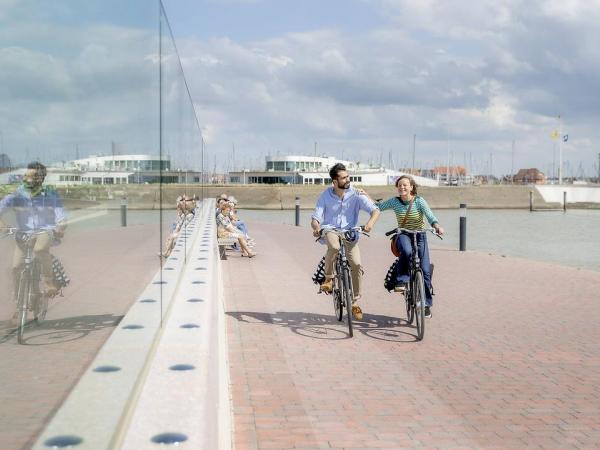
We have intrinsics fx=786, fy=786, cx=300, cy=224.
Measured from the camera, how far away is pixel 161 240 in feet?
17.6

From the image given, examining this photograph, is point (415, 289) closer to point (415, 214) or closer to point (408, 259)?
point (408, 259)

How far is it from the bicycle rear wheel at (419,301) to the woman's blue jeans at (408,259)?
0.67ft

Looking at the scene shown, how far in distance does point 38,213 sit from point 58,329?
0.40m

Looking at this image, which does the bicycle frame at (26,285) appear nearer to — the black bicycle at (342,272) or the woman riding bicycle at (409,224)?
Answer: the black bicycle at (342,272)

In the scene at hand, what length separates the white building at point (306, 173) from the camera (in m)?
136

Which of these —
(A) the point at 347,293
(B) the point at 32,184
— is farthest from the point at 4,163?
(A) the point at 347,293

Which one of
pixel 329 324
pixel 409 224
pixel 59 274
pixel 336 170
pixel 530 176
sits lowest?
pixel 329 324

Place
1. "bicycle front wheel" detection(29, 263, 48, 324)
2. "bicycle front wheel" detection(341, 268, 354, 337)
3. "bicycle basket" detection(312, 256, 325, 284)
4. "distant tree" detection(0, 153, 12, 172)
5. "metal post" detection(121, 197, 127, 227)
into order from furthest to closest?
1. "bicycle basket" detection(312, 256, 325, 284)
2. "bicycle front wheel" detection(341, 268, 354, 337)
3. "metal post" detection(121, 197, 127, 227)
4. "bicycle front wheel" detection(29, 263, 48, 324)
5. "distant tree" detection(0, 153, 12, 172)

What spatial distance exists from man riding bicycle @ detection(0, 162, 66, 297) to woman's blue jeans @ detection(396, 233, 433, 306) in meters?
6.33

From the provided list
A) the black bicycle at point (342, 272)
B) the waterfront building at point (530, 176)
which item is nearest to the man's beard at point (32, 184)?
the black bicycle at point (342, 272)

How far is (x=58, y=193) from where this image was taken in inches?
65.1

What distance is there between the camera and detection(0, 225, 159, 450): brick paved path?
139 centimetres

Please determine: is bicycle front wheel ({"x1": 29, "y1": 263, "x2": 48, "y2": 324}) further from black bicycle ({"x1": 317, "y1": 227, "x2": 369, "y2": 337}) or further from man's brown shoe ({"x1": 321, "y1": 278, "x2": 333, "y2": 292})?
man's brown shoe ({"x1": 321, "y1": 278, "x2": 333, "y2": 292})

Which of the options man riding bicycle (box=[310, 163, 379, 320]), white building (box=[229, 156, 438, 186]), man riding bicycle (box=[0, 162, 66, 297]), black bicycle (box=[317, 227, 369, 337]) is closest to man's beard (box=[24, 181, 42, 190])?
man riding bicycle (box=[0, 162, 66, 297])
